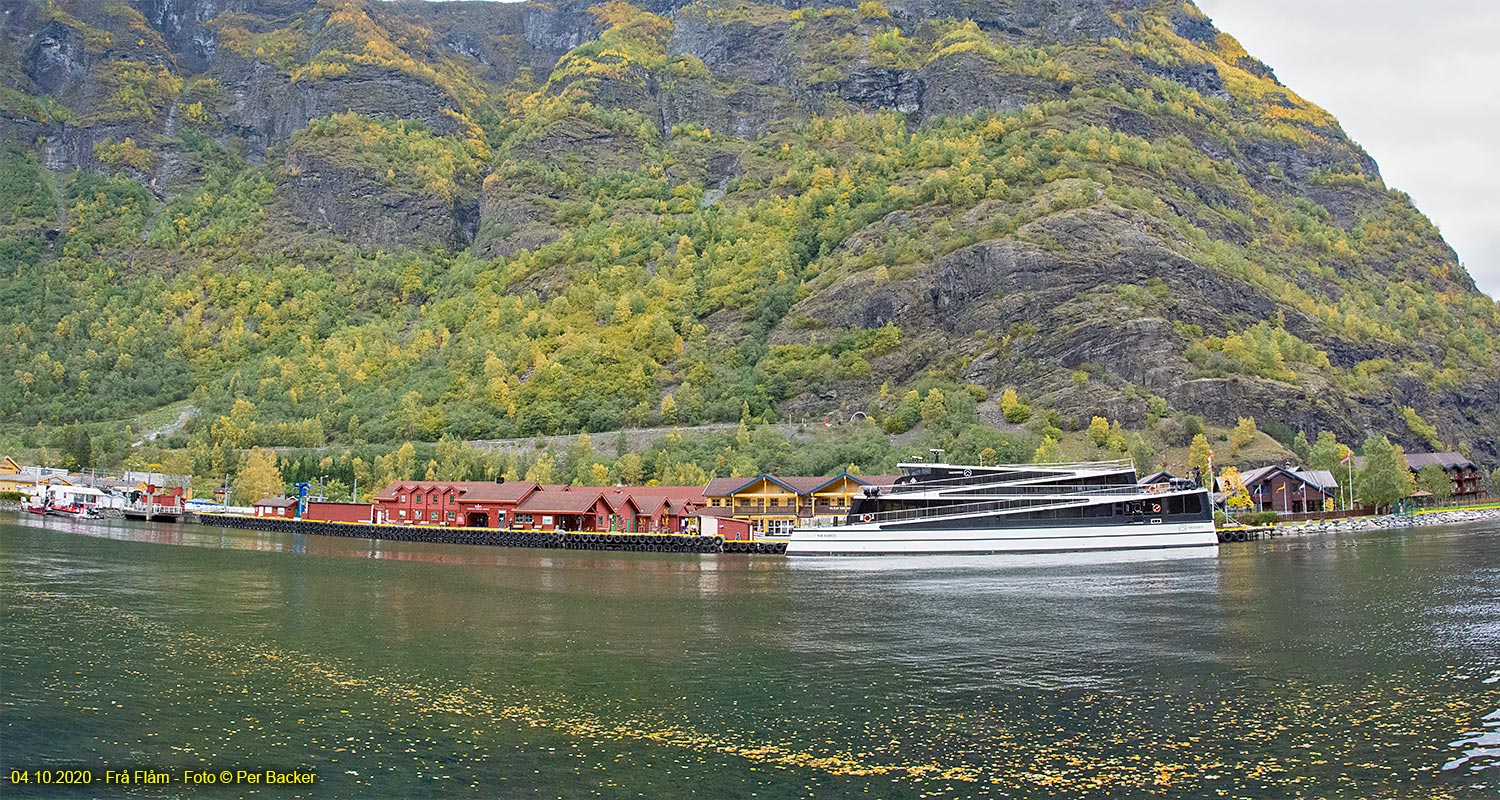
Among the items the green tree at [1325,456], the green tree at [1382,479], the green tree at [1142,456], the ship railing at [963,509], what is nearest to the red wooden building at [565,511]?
the ship railing at [963,509]

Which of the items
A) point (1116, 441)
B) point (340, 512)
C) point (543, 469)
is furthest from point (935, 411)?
point (340, 512)

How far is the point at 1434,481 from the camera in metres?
140

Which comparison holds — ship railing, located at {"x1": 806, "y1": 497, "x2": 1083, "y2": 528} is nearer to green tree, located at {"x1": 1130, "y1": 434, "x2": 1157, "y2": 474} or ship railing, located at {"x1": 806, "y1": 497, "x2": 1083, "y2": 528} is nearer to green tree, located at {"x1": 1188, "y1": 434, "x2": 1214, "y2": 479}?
green tree, located at {"x1": 1130, "y1": 434, "x2": 1157, "y2": 474}

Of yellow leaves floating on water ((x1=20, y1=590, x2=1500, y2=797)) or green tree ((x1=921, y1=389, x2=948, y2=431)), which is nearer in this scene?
yellow leaves floating on water ((x1=20, y1=590, x2=1500, y2=797))

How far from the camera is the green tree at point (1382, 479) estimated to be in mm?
129000

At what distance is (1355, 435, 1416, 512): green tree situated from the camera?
12900 cm

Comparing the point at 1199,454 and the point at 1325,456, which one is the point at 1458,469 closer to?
the point at 1325,456

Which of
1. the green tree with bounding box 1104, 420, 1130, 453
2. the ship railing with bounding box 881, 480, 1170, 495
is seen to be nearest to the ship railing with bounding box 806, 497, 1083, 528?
the ship railing with bounding box 881, 480, 1170, 495

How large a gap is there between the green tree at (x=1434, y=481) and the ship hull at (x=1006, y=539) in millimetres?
71423

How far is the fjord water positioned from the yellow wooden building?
51.5 metres

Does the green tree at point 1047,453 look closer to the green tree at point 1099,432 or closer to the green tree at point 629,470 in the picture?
the green tree at point 1099,432

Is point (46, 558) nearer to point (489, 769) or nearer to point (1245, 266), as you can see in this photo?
point (489, 769)

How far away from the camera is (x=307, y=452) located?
551ft

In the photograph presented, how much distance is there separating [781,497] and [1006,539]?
3254 centimetres
